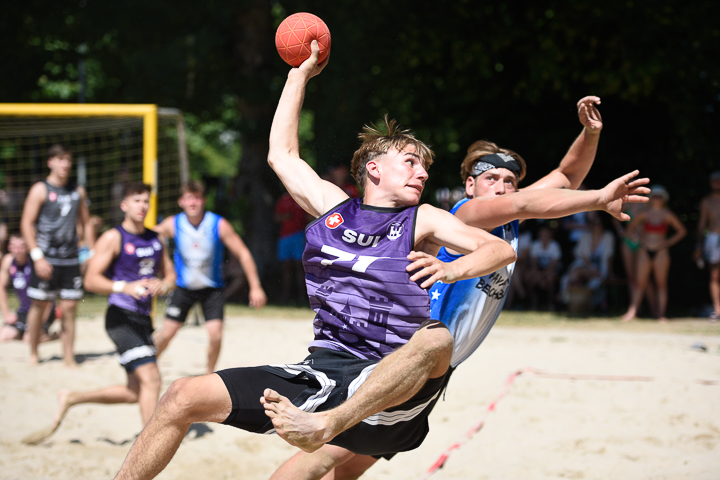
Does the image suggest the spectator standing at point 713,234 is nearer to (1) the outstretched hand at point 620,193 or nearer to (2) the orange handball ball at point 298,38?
(1) the outstretched hand at point 620,193

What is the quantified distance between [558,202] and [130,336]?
9.88 ft

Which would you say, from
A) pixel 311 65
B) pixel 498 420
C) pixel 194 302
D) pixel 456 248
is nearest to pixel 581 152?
pixel 456 248

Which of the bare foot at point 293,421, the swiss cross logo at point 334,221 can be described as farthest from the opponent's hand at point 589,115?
the bare foot at point 293,421

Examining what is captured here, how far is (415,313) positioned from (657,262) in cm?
876

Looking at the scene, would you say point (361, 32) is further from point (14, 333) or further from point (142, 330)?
point (142, 330)

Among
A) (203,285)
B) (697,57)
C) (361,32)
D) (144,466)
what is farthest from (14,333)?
(697,57)

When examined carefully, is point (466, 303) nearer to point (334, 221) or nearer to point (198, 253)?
point (334, 221)

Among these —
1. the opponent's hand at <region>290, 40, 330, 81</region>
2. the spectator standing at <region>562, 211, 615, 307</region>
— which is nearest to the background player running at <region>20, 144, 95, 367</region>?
the opponent's hand at <region>290, 40, 330, 81</region>

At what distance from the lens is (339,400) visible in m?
2.42

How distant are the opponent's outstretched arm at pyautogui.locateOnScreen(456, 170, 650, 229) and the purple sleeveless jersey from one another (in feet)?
9.23

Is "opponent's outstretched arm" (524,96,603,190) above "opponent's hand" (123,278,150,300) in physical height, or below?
above

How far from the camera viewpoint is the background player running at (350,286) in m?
2.27

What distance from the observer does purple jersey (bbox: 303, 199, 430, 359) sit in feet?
8.33

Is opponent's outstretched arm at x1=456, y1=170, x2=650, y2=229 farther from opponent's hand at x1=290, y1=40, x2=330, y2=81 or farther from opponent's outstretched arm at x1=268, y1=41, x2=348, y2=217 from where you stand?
opponent's hand at x1=290, y1=40, x2=330, y2=81
